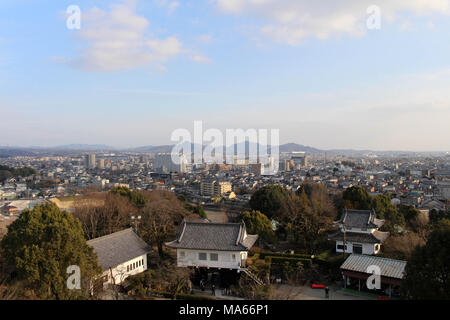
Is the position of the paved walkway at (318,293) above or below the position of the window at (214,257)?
below

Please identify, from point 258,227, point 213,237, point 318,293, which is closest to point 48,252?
point 213,237

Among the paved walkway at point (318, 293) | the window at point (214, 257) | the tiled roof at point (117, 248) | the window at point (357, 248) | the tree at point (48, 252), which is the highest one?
the tree at point (48, 252)

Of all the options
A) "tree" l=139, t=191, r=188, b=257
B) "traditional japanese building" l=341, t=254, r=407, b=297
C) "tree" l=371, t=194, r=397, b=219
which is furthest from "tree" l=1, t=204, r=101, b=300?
"tree" l=371, t=194, r=397, b=219

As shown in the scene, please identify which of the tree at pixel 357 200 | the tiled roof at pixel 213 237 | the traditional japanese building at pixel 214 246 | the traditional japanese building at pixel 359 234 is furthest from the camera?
Result: the tree at pixel 357 200

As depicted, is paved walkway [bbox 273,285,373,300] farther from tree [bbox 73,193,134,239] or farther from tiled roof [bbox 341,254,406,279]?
tree [bbox 73,193,134,239]

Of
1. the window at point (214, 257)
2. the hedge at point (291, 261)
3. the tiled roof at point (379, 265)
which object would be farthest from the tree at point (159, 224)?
the tiled roof at point (379, 265)

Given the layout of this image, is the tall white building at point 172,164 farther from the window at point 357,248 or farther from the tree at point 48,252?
the tree at point 48,252

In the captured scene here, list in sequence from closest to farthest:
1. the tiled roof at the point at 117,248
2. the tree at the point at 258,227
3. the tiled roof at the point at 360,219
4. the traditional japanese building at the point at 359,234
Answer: the tiled roof at the point at 117,248 → the traditional japanese building at the point at 359,234 → the tiled roof at the point at 360,219 → the tree at the point at 258,227
